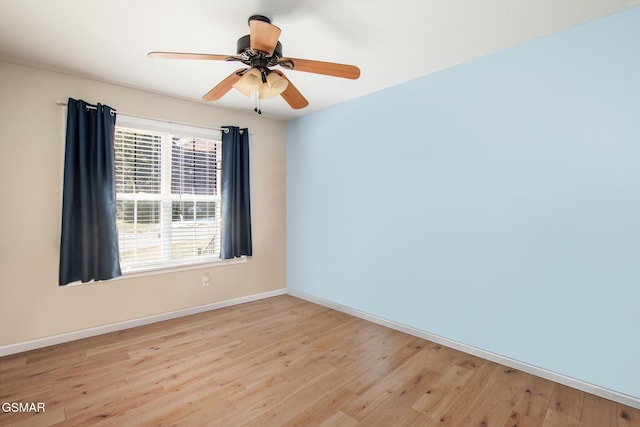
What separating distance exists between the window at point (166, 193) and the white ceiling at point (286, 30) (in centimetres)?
73

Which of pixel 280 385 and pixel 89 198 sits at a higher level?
pixel 89 198

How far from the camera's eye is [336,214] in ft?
12.7

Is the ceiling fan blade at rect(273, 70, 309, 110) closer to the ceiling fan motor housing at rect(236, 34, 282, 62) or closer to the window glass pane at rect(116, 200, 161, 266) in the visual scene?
the ceiling fan motor housing at rect(236, 34, 282, 62)

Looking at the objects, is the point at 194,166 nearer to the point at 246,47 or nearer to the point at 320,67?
the point at 246,47

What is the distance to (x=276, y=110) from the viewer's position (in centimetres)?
402

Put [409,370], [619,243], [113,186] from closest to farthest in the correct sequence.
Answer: [619,243], [409,370], [113,186]

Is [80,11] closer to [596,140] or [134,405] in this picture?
[134,405]

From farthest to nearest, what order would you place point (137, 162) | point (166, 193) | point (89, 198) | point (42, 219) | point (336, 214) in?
point (336, 214) → point (166, 193) → point (137, 162) → point (89, 198) → point (42, 219)

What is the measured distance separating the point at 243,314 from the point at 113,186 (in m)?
2.03

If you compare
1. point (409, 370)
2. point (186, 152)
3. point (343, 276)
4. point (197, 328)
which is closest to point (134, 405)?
point (197, 328)

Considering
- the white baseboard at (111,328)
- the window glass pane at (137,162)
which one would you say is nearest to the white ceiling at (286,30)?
the window glass pane at (137,162)

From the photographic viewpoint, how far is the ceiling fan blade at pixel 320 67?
6.25 ft

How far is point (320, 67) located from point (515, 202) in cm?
188

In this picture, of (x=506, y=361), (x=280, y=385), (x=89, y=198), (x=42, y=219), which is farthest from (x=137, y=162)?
(x=506, y=361)
